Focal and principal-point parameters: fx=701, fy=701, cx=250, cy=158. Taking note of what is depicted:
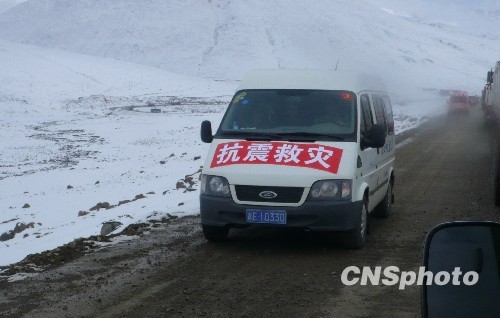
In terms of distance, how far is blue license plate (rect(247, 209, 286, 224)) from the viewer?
823 cm

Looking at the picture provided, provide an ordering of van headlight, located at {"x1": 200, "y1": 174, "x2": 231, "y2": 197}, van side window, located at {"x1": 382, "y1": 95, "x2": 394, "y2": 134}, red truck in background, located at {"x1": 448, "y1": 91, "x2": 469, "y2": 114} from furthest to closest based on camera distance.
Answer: red truck in background, located at {"x1": 448, "y1": 91, "x2": 469, "y2": 114} < van side window, located at {"x1": 382, "y1": 95, "x2": 394, "y2": 134} < van headlight, located at {"x1": 200, "y1": 174, "x2": 231, "y2": 197}

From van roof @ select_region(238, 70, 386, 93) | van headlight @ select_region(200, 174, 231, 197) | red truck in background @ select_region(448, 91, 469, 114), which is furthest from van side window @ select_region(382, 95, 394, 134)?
red truck in background @ select_region(448, 91, 469, 114)

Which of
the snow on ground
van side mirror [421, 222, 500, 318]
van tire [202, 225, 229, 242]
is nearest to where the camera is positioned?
→ van side mirror [421, 222, 500, 318]

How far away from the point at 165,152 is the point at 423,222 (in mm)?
25224

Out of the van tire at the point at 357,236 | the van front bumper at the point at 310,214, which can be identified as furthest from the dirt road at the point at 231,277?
the van front bumper at the point at 310,214

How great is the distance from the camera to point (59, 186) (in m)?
24.3

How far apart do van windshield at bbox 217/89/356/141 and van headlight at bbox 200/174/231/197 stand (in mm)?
790

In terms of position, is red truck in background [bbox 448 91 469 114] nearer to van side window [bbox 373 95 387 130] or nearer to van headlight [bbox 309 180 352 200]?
van side window [bbox 373 95 387 130]

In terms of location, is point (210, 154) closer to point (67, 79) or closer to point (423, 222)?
point (423, 222)

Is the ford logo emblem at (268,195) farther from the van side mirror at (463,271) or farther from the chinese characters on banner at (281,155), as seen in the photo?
the van side mirror at (463,271)

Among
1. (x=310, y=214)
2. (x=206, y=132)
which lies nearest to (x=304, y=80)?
(x=206, y=132)

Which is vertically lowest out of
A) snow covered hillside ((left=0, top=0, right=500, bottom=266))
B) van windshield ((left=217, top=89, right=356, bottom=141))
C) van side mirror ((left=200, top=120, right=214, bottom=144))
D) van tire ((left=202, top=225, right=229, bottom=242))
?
snow covered hillside ((left=0, top=0, right=500, bottom=266))

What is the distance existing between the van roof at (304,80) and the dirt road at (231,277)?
2064 mm

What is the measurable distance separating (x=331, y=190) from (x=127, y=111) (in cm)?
6250
